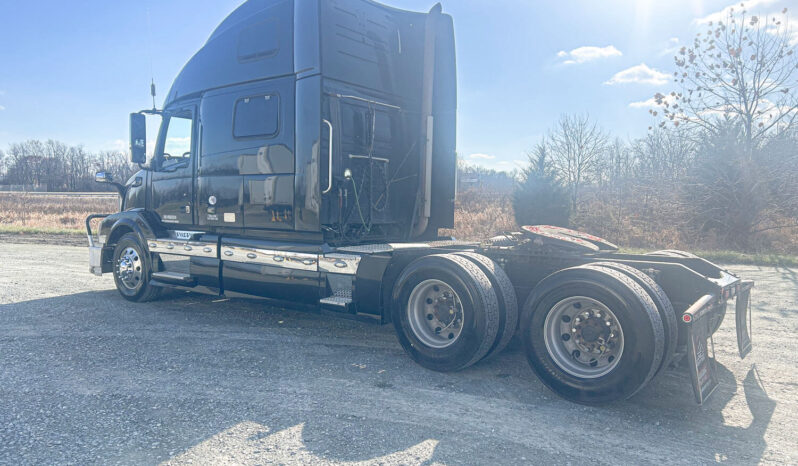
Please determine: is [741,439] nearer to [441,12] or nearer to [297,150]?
[297,150]

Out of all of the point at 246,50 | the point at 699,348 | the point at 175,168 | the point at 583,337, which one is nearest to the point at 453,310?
the point at 583,337

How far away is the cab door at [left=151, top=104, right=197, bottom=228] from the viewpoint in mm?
7070

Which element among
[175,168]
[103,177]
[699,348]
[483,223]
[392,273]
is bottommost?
[699,348]

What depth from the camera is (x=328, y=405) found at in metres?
3.91

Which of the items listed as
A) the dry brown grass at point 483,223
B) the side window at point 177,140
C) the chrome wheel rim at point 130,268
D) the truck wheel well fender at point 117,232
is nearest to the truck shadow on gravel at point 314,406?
the chrome wheel rim at point 130,268

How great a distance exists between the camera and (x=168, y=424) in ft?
11.7

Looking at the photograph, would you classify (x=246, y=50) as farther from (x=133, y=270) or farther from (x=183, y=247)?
(x=133, y=270)

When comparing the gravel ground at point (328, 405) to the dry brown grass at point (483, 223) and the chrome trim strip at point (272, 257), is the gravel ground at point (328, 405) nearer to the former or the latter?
the chrome trim strip at point (272, 257)

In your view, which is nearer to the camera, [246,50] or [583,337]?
[583,337]

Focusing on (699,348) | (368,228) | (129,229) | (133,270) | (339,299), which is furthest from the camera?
(129,229)

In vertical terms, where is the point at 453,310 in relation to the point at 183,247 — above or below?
below

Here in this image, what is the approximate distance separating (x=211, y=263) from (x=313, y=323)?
4.99 feet

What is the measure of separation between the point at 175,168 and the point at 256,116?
5.96ft

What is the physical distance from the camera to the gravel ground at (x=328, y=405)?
126 inches
